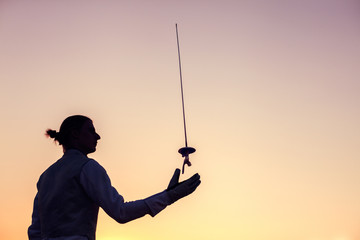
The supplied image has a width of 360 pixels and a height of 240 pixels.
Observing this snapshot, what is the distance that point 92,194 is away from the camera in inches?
128

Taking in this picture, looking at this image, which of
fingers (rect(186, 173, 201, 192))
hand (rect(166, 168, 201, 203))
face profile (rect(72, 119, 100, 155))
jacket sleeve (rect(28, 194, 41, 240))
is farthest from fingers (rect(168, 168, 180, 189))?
jacket sleeve (rect(28, 194, 41, 240))

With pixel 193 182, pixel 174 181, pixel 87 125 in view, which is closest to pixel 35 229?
pixel 87 125

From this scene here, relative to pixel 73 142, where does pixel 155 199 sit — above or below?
below

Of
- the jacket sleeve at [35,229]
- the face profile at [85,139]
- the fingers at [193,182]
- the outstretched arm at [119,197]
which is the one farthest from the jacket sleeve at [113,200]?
the jacket sleeve at [35,229]

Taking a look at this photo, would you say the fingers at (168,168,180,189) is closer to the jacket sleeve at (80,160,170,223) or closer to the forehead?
the jacket sleeve at (80,160,170,223)

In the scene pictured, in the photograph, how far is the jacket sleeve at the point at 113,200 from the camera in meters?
3.20

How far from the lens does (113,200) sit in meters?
3.21

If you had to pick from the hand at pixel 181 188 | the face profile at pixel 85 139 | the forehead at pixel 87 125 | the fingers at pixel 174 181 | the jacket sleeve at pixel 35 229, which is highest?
the forehead at pixel 87 125

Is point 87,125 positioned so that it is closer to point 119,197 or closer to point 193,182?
point 119,197

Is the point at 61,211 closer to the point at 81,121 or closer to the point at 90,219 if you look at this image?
the point at 90,219

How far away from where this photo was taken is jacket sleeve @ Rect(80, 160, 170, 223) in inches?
126

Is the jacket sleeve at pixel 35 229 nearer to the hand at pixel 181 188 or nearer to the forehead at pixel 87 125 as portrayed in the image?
the forehead at pixel 87 125

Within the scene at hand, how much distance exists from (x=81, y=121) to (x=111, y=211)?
920 millimetres

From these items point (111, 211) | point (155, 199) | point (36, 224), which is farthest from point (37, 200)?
point (155, 199)
